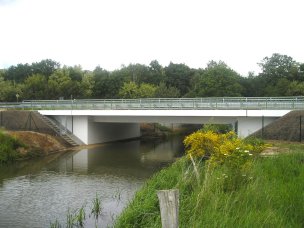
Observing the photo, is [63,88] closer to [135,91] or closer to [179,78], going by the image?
[135,91]

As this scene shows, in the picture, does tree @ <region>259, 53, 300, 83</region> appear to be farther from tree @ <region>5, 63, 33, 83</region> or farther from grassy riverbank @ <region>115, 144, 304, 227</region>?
grassy riverbank @ <region>115, 144, 304, 227</region>

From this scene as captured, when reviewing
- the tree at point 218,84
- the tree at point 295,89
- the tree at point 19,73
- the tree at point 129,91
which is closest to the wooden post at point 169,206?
the tree at point 218,84

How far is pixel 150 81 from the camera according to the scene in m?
71.6

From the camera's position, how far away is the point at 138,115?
34.8 meters

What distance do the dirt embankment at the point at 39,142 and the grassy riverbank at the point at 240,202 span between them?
21240 mm

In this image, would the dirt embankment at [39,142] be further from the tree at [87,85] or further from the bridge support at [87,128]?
the tree at [87,85]

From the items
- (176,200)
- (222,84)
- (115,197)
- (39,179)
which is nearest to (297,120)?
(115,197)

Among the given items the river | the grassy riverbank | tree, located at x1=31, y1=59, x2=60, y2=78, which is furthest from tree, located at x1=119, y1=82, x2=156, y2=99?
the grassy riverbank

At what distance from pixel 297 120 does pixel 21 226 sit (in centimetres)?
2092

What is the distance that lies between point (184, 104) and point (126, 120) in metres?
7.05

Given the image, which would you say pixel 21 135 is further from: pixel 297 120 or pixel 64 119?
pixel 297 120

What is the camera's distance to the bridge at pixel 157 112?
30.3m

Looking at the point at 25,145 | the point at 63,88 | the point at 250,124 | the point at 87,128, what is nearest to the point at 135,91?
the point at 63,88

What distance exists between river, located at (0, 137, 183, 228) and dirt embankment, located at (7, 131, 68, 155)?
1.57 metres
